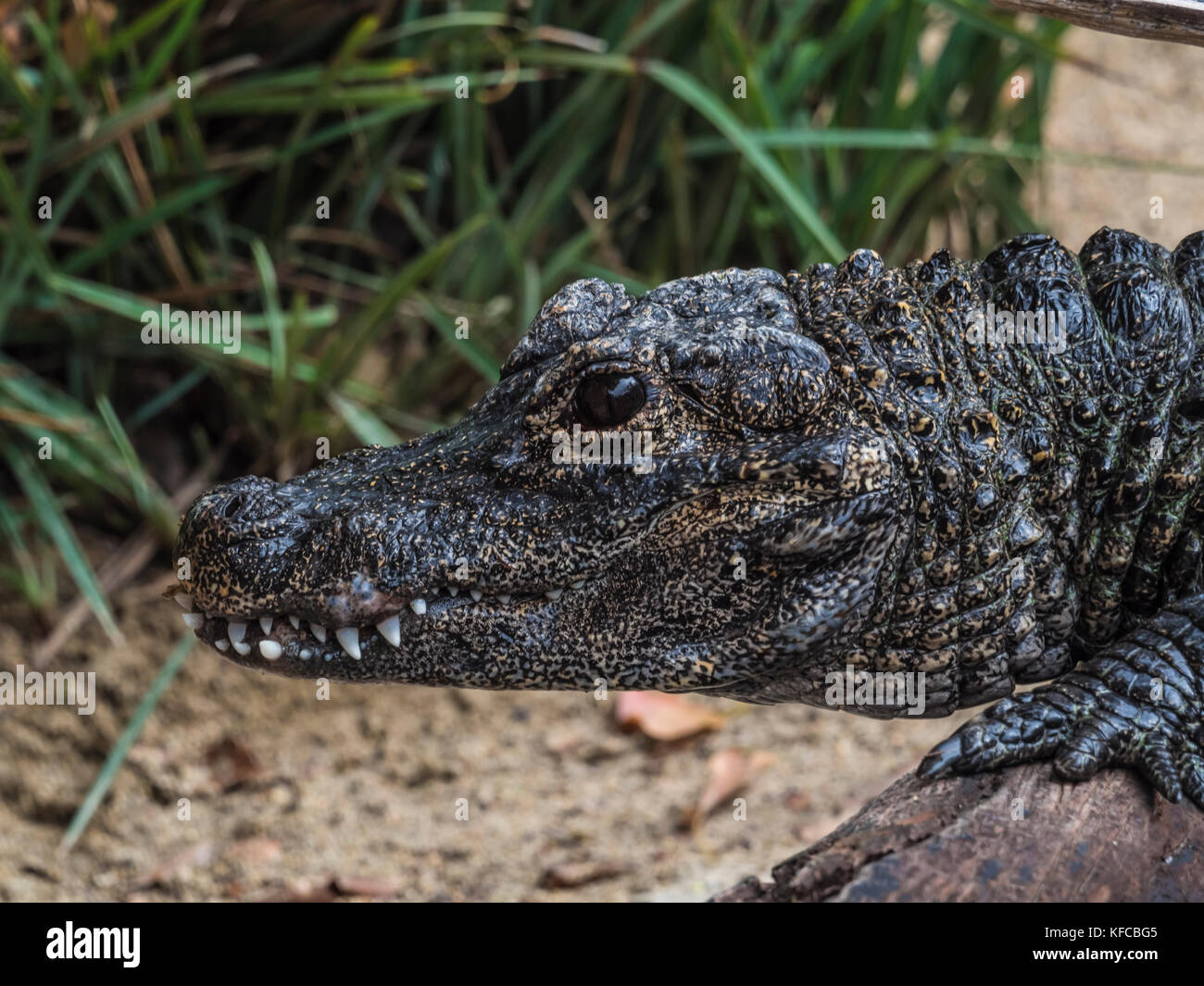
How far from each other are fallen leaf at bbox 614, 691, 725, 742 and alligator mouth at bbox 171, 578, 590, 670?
2.27 m

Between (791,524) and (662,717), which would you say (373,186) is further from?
(791,524)

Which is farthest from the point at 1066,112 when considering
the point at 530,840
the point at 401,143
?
the point at 530,840

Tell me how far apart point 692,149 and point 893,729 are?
252cm

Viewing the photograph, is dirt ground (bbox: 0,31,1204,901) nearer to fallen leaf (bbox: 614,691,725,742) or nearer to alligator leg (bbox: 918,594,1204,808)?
fallen leaf (bbox: 614,691,725,742)

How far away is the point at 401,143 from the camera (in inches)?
204

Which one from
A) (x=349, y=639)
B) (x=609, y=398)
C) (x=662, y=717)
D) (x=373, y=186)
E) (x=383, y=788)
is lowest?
(x=383, y=788)

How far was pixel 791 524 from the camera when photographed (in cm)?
237

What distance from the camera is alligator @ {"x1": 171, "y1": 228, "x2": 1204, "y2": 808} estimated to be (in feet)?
7.81

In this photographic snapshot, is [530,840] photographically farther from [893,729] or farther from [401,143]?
[401,143]

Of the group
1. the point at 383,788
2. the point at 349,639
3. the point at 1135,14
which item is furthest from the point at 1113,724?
the point at 383,788

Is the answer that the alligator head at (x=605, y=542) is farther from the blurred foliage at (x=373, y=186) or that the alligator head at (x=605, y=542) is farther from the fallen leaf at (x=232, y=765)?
the fallen leaf at (x=232, y=765)

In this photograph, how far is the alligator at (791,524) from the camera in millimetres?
2381

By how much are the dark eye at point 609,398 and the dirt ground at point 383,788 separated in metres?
2.05

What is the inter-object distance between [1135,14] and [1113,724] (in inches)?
53.0
